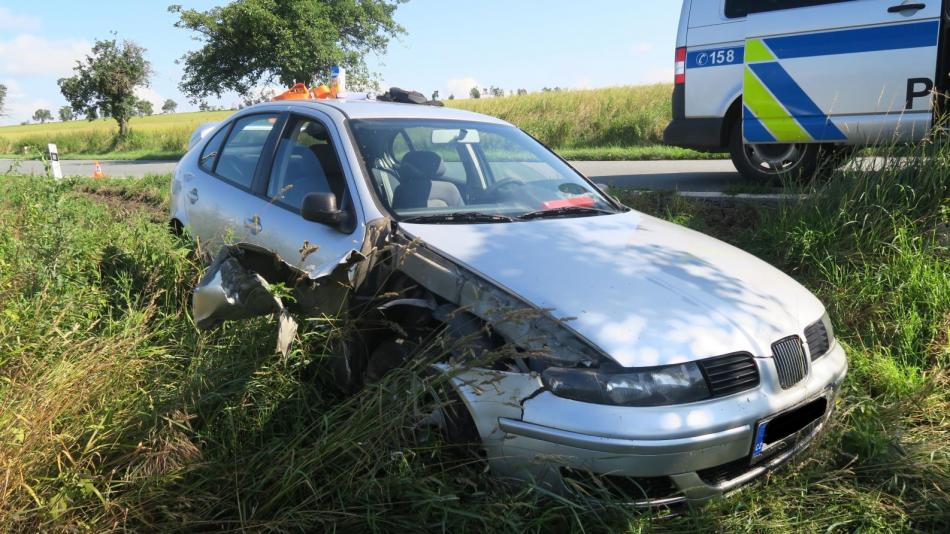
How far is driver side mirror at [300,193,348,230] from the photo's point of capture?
2.95 metres

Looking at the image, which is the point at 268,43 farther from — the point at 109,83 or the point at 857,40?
the point at 857,40

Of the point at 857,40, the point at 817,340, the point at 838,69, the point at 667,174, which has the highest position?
the point at 857,40

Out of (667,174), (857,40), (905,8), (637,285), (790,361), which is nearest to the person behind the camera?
(790,361)

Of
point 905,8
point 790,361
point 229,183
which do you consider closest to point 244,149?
point 229,183

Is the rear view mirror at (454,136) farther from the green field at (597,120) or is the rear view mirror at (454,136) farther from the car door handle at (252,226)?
Answer: the green field at (597,120)

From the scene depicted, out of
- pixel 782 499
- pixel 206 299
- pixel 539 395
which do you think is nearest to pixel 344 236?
pixel 206 299

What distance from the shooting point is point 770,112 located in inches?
245

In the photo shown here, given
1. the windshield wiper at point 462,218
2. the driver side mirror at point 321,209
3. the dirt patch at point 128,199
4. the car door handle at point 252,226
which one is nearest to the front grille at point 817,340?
the windshield wiper at point 462,218

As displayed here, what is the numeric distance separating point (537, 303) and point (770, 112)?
16.2ft

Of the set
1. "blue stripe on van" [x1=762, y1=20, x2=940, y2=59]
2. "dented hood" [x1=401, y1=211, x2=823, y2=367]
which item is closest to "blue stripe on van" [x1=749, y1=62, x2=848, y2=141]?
"blue stripe on van" [x1=762, y1=20, x2=940, y2=59]

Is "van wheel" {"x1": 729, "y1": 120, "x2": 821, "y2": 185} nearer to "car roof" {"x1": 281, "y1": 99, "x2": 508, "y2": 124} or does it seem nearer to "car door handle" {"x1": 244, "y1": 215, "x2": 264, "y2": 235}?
"car roof" {"x1": 281, "y1": 99, "x2": 508, "y2": 124}

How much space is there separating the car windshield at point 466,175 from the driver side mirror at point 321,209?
247 millimetres

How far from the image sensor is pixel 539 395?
83.8 inches

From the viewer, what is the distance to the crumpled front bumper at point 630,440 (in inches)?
81.3
